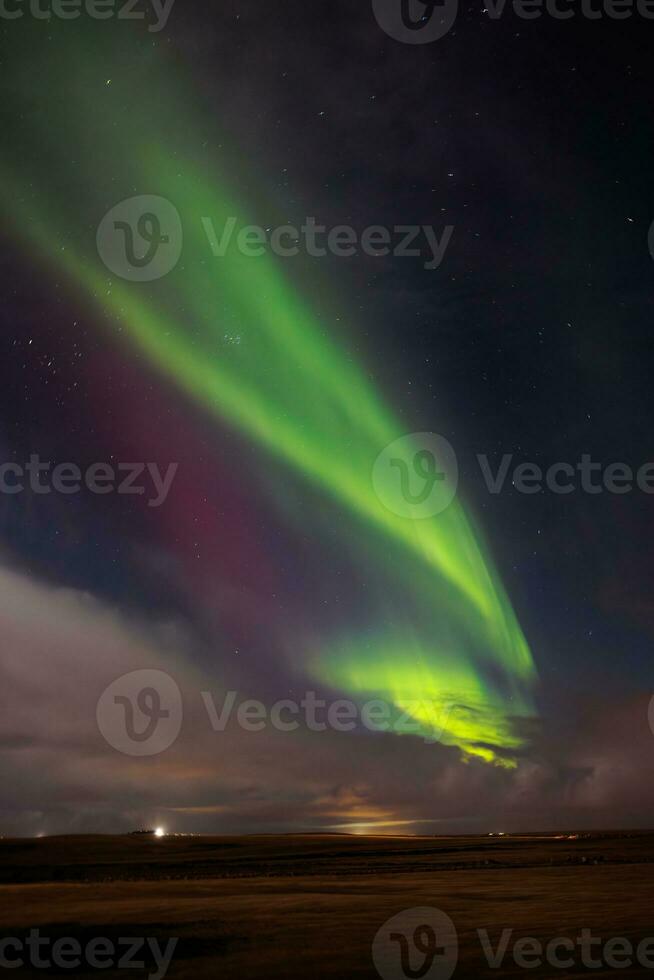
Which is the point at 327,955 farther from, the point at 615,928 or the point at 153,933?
the point at 615,928

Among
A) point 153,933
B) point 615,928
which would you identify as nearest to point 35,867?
point 153,933

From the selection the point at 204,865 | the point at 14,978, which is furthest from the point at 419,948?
the point at 204,865

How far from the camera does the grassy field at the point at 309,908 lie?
664 inches

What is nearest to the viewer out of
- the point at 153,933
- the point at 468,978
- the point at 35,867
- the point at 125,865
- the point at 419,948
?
the point at 468,978

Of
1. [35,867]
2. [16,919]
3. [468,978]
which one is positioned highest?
[35,867]

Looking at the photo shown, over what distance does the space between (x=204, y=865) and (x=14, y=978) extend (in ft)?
106

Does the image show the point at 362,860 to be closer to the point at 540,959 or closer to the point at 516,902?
the point at 516,902

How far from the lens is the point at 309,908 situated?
24.4 m

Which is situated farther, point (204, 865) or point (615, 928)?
point (204, 865)

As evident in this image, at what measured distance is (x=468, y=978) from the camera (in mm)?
15477

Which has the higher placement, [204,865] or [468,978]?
[204,865]

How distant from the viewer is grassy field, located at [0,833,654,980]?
1686 centimetres

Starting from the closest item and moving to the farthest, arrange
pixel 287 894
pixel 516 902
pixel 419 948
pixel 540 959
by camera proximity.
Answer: pixel 540 959 → pixel 419 948 → pixel 516 902 → pixel 287 894

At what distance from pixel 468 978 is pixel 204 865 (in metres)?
34.2
